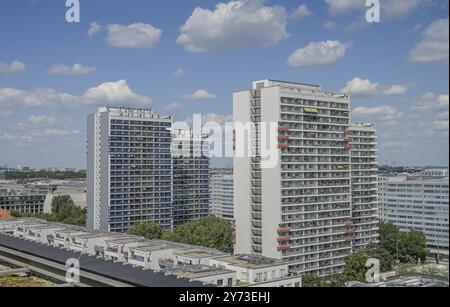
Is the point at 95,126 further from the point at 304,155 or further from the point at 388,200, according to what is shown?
the point at 388,200

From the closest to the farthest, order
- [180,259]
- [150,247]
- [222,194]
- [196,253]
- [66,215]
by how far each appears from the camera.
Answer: [180,259]
[196,253]
[150,247]
[66,215]
[222,194]

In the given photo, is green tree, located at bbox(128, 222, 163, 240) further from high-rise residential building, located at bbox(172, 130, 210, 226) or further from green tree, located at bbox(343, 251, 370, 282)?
green tree, located at bbox(343, 251, 370, 282)

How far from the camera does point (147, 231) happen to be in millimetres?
15891

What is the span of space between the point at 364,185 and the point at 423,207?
3314mm

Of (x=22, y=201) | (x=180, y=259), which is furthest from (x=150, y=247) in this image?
(x=22, y=201)

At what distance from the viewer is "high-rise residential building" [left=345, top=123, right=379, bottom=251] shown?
1503 centimetres

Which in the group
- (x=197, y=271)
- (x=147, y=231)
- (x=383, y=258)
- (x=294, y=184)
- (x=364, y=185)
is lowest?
(x=383, y=258)

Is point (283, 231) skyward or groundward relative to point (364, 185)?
groundward

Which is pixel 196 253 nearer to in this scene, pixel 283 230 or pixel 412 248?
pixel 283 230

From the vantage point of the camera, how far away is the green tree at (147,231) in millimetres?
15836

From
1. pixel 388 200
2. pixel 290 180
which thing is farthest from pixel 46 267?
pixel 388 200

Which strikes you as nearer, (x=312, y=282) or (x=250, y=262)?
(x=250, y=262)

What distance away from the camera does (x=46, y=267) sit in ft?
29.4

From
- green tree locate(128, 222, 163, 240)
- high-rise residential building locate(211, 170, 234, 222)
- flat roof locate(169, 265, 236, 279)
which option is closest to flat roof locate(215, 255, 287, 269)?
flat roof locate(169, 265, 236, 279)
